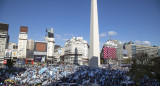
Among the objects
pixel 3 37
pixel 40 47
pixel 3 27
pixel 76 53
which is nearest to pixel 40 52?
pixel 40 47

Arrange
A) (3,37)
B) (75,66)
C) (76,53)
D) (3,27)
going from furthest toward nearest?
1. (76,53)
2. (3,27)
3. (3,37)
4. (75,66)

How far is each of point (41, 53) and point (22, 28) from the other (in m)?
28.7

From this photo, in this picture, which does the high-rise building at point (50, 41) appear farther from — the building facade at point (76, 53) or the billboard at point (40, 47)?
the billboard at point (40, 47)

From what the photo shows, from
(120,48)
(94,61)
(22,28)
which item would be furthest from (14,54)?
(120,48)

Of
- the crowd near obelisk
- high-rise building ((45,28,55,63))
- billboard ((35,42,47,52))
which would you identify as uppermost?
high-rise building ((45,28,55,63))

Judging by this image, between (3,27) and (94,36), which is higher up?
(3,27)

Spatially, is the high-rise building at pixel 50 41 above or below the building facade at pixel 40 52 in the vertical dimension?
above

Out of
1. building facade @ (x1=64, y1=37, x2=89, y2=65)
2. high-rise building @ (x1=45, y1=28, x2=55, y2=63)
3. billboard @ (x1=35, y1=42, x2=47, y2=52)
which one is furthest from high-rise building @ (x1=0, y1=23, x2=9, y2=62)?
high-rise building @ (x1=45, y1=28, x2=55, y2=63)

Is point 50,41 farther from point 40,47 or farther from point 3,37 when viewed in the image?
point 40,47

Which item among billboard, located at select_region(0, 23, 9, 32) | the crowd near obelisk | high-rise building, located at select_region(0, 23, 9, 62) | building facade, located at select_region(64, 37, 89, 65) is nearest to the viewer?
the crowd near obelisk

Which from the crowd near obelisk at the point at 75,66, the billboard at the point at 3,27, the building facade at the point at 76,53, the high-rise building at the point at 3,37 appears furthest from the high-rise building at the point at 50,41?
the high-rise building at the point at 3,37

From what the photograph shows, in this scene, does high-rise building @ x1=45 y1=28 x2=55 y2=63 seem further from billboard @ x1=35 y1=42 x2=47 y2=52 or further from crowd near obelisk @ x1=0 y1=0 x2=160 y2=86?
billboard @ x1=35 y1=42 x2=47 y2=52

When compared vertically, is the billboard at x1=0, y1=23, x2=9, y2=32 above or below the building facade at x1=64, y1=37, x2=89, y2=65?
above

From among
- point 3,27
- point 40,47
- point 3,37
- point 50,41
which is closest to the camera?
point 40,47
